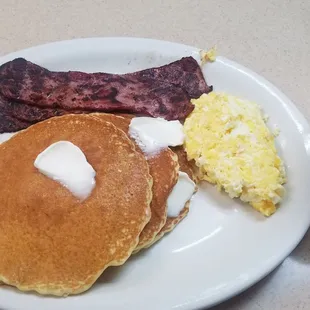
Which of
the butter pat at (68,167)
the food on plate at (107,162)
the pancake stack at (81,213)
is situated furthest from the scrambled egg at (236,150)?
the butter pat at (68,167)

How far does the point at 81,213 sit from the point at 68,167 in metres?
0.12

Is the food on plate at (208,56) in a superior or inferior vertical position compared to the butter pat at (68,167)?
superior

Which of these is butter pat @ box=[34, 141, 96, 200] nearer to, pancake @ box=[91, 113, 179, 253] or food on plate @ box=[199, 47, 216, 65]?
pancake @ box=[91, 113, 179, 253]

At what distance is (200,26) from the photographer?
1.97m

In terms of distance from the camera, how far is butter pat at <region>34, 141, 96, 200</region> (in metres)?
1.23

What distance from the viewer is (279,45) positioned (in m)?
1.91

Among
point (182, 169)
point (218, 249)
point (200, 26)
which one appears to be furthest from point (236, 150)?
point (200, 26)

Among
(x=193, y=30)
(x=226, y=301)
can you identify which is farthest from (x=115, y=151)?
(x=193, y=30)

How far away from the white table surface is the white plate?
0.24 metres

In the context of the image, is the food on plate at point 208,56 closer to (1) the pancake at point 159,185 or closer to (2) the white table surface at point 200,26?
(2) the white table surface at point 200,26

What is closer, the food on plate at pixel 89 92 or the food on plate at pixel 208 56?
the food on plate at pixel 89 92

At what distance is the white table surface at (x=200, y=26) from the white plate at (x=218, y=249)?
242mm

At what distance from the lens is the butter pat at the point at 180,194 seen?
4.33 ft

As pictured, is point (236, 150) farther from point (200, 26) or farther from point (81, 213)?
point (200, 26)
